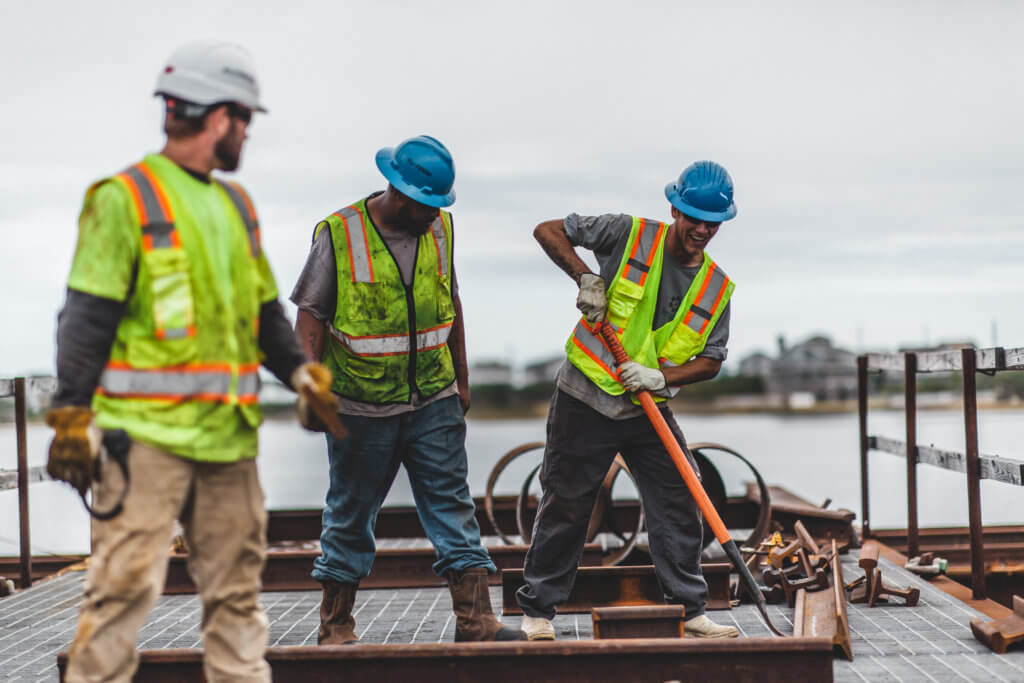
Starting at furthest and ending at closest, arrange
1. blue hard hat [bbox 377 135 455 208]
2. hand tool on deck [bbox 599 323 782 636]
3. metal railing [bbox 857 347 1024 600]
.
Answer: metal railing [bbox 857 347 1024 600]
hand tool on deck [bbox 599 323 782 636]
blue hard hat [bbox 377 135 455 208]

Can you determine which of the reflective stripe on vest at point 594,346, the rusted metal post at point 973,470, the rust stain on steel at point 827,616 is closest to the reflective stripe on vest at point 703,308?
the reflective stripe on vest at point 594,346

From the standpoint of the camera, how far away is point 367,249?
4500mm

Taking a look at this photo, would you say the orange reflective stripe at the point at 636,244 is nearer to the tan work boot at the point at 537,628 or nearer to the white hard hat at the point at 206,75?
the tan work boot at the point at 537,628

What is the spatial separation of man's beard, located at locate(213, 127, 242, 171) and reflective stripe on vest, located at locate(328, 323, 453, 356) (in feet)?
4.68

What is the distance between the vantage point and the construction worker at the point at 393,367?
176 inches

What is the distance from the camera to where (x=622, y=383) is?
4844 millimetres

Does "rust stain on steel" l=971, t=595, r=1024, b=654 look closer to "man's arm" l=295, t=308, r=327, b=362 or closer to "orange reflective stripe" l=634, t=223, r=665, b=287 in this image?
"orange reflective stripe" l=634, t=223, r=665, b=287

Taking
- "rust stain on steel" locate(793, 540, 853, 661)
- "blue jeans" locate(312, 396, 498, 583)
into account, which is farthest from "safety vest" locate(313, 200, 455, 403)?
"rust stain on steel" locate(793, 540, 853, 661)

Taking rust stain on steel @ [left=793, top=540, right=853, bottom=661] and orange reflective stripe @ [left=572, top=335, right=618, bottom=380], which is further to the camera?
orange reflective stripe @ [left=572, top=335, right=618, bottom=380]

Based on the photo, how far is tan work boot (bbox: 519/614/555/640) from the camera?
16.0ft

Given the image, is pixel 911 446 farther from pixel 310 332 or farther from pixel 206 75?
pixel 206 75

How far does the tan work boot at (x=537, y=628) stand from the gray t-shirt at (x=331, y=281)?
3.73 ft

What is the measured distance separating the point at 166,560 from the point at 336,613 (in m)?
1.82

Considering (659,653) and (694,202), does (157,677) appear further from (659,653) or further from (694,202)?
(694,202)
